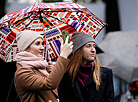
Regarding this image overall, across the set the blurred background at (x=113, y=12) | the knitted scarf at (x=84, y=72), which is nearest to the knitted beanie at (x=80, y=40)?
the knitted scarf at (x=84, y=72)

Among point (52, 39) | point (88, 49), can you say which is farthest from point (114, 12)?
point (88, 49)

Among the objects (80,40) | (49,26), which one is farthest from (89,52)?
(49,26)

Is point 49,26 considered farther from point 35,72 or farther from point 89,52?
point 35,72

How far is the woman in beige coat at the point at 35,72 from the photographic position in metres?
3.06

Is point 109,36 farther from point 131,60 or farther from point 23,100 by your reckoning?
point 23,100

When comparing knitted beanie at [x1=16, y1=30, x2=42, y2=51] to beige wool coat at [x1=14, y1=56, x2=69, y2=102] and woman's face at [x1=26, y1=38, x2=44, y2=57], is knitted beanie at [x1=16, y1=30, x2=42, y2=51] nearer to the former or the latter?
woman's face at [x1=26, y1=38, x2=44, y2=57]

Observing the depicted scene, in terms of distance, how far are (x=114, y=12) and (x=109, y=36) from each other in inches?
84.7

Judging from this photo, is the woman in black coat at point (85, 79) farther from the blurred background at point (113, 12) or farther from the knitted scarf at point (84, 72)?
the blurred background at point (113, 12)

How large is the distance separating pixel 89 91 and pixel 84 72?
0.81ft

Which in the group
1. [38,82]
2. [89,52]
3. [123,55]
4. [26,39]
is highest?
[26,39]

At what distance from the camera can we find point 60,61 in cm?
309

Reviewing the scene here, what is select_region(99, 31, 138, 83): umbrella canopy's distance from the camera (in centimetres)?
619

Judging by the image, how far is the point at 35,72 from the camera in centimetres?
330

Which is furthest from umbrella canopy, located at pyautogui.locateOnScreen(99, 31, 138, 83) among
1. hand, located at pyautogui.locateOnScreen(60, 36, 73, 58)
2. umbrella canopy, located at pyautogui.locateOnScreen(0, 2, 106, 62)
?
hand, located at pyautogui.locateOnScreen(60, 36, 73, 58)
